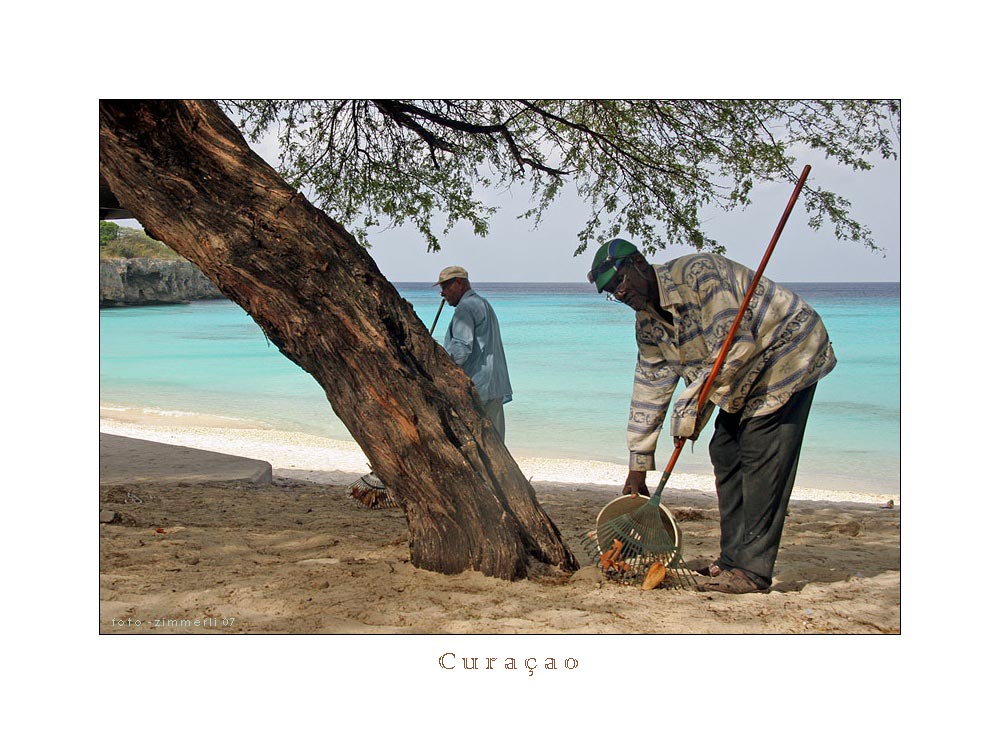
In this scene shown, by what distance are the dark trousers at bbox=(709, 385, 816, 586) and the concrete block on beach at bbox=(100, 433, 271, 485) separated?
12.5 ft

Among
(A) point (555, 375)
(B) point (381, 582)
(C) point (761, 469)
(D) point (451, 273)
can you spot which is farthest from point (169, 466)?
(A) point (555, 375)

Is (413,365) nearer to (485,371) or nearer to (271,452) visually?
(485,371)

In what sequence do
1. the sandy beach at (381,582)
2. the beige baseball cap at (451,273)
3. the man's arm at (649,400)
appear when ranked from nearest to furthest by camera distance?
1. the sandy beach at (381,582)
2. the man's arm at (649,400)
3. the beige baseball cap at (451,273)

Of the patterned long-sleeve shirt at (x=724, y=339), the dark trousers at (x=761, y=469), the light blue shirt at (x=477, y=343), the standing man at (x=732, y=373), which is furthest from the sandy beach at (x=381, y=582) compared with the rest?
the light blue shirt at (x=477, y=343)

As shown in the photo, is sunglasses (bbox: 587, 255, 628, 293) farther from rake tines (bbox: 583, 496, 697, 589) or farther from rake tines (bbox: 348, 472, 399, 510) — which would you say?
rake tines (bbox: 348, 472, 399, 510)

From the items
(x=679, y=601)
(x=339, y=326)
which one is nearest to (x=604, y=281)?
(x=339, y=326)

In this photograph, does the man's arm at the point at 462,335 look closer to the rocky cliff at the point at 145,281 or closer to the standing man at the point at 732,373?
the standing man at the point at 732,373

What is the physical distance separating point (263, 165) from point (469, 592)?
2026 mm

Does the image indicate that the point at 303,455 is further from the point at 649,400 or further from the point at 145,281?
the point at 649,400

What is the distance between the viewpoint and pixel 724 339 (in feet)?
11.7

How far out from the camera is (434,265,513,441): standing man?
536cm

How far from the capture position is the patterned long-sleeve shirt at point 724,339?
3.55 metres

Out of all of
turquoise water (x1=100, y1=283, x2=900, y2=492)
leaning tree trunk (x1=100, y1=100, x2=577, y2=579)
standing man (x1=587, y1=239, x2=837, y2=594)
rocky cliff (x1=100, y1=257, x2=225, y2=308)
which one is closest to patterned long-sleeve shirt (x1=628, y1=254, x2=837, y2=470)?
standing man (x1=587, y1=239, x2=837, y2=594)

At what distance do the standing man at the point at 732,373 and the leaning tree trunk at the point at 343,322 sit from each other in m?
0.63
